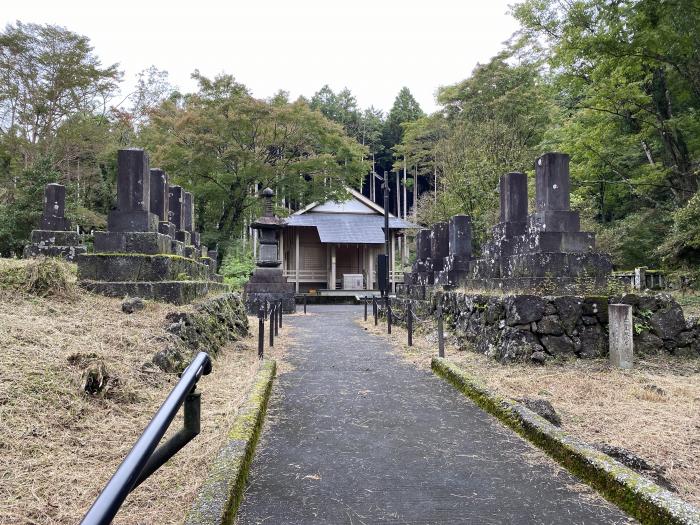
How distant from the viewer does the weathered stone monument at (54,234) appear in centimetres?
1323

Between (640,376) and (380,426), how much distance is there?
139 inches

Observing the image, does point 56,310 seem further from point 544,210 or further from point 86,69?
point 86,69

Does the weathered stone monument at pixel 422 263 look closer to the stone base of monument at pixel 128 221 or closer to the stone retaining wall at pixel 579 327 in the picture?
the stone retaining wall at pixel 579 327

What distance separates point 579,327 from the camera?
677 cm

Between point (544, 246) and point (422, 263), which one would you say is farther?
point (422, 263)

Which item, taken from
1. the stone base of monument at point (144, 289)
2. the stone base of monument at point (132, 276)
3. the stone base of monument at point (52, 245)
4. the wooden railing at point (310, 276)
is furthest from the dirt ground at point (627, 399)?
the wooden railing at point (310, 276)

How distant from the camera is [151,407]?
3840 millimetres

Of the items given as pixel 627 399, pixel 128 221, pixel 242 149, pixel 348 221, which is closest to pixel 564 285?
pixel 627 399

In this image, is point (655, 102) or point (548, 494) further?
point (655, 102)

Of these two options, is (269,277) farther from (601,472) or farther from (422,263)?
(601,472)

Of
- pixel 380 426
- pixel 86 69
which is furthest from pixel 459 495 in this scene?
pixel 86 69

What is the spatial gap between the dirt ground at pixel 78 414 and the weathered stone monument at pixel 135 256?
1086mm

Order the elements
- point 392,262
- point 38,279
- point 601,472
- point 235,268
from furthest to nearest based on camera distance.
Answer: point 392,262, point 235,268, point 38,279, point 601,472

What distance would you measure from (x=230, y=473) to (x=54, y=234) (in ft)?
43.2
